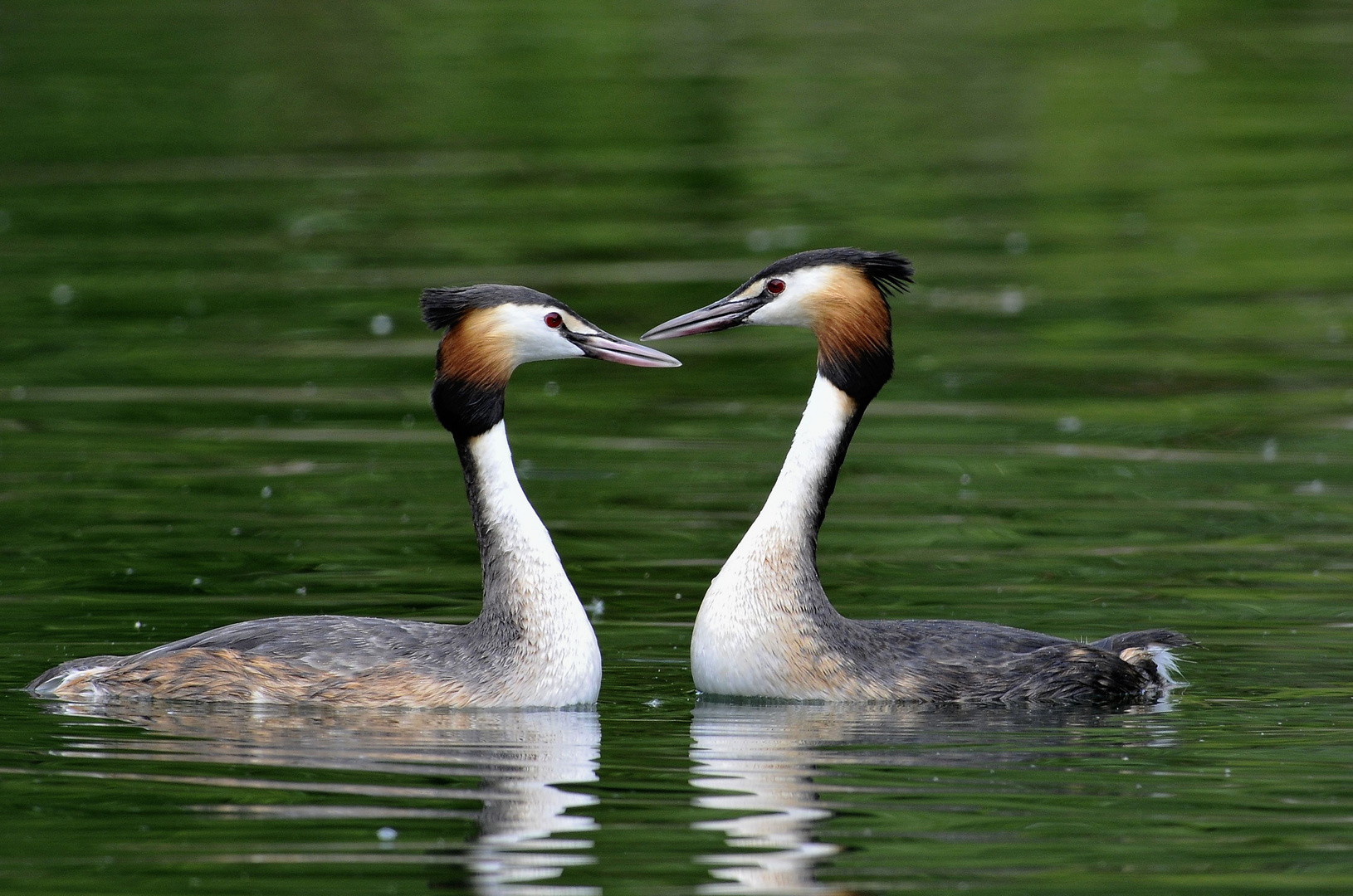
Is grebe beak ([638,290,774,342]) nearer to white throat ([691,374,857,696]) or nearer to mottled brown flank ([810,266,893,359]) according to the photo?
mottled brown flank ([810,266,893,359])

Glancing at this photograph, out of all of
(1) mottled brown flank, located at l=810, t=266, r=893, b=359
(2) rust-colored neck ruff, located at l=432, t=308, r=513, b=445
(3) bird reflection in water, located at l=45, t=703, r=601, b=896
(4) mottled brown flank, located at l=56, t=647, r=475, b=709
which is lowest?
(3) bird reflection in water, located at l=45, t=703, r=601, b=896

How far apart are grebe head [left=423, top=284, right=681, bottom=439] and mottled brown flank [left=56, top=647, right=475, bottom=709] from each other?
1.08 m

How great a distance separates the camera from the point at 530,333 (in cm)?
929

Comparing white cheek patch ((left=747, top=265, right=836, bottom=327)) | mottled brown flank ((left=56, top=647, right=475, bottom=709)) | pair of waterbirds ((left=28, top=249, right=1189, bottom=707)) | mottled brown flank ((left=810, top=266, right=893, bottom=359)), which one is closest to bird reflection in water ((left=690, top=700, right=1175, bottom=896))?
pair of waterbirds ((left=28, top=249, right=1189, bottom=707))

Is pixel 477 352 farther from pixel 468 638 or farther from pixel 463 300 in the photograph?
pixel 468 638

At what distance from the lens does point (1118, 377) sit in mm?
16500

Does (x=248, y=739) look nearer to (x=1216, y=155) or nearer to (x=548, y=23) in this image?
(x=1216, y=155)

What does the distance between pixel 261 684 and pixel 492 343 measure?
63.9 inches

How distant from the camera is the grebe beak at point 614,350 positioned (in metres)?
9.33

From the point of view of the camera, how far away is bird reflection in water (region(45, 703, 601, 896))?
7.11m

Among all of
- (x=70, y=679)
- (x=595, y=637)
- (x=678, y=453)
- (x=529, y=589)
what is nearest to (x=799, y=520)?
(x=595, y=637)

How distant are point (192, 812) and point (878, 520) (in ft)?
19.2

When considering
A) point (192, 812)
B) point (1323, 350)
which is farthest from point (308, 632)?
point (1323, 350)

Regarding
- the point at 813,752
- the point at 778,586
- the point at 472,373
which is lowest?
the point at 813,752
